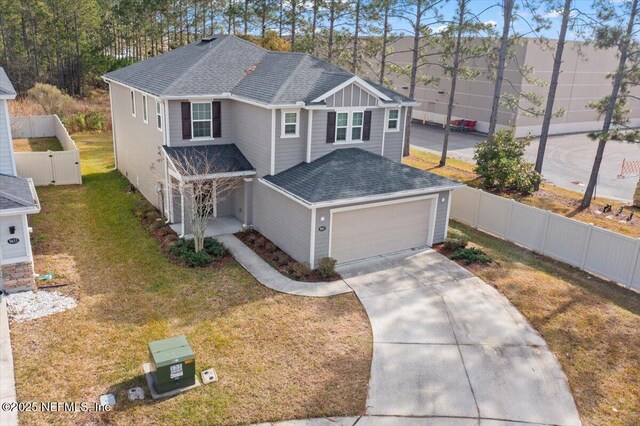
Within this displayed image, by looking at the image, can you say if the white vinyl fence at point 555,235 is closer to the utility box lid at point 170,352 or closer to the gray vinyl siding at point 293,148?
the gray vinyl siding at point 293,148

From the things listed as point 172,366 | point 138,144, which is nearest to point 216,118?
point 138,144

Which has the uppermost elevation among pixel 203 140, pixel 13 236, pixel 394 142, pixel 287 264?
pixel 394 142

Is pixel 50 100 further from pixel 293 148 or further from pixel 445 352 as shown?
pixel 445 352

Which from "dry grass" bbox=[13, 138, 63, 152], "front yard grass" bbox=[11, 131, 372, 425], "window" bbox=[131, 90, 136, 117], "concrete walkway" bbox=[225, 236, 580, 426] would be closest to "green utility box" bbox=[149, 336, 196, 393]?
"front yard grass" bbox=[11, 131, 372, 425]

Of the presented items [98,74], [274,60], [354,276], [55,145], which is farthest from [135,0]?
[354,276]

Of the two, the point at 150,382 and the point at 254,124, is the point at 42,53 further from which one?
the point at 150,382

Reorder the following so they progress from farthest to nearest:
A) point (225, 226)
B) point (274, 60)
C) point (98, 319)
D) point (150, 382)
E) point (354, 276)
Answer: point (274, 60), point (225, 226), point (354, 276), point (98, 319), point (150, 382)

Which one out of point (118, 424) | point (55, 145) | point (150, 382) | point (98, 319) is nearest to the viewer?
point (118, 424)

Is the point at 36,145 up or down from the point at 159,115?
down

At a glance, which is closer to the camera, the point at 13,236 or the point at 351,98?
the point at 13,236
